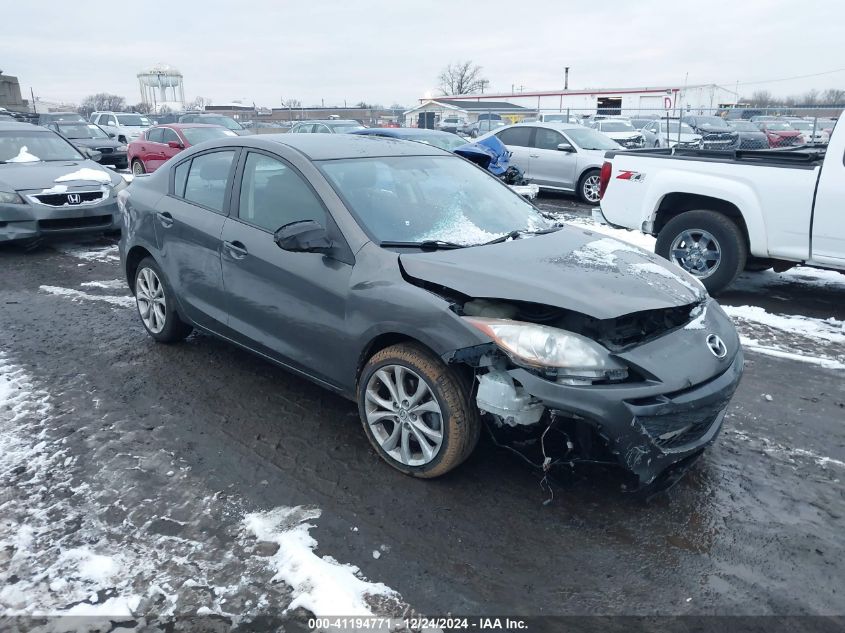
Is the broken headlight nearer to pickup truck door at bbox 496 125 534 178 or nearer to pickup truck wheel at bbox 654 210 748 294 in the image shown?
pickup truck wheel at bbox 654 210 748 294

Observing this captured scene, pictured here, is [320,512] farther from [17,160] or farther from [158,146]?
[158,146]

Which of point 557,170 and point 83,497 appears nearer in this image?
point 83,497

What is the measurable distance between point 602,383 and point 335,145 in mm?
2494

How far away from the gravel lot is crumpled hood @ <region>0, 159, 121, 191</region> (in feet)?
16.0

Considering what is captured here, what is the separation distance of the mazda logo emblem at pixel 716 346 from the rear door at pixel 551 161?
10.7 metres

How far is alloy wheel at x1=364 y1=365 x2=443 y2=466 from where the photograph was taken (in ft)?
10.6

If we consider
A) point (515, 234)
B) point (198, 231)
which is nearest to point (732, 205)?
point (515, 234)

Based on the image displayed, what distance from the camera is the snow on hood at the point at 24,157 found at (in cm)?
928

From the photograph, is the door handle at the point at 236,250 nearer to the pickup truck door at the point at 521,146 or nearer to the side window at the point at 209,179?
the side window at the point at 209,179

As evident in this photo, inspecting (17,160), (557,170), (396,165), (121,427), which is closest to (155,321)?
(121,427)

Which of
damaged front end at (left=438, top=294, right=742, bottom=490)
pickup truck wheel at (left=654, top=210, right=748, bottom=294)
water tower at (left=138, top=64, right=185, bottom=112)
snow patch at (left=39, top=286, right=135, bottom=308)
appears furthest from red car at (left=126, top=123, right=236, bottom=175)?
water tower at (left=138, top=64, right=185, bottom=112)

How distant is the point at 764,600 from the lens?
2.58 meters

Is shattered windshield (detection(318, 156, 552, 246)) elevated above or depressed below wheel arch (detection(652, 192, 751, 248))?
above

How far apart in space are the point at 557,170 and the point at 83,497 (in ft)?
39.6
